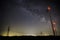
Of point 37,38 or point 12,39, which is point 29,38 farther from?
point 12,39

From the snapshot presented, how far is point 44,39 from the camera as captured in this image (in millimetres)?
64500

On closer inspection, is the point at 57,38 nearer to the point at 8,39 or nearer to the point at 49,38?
the point at 49,38

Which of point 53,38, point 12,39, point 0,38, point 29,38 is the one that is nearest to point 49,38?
point 53,38

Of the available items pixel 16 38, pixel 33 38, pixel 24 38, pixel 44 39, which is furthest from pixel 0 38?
pixel 44 39

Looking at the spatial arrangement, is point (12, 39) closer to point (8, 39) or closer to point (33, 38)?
point (8, 39)

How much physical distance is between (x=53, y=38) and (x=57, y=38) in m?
1.92

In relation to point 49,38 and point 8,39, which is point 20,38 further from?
point 49,38

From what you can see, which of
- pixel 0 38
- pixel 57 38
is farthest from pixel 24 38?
pixel 57 38

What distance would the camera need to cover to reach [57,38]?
2534 inches

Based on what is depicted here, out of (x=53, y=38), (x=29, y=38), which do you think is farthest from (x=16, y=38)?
(x=53, y=38)

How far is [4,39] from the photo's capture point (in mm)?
64688

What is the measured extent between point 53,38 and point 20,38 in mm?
16203

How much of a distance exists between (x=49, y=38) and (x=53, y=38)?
197cm

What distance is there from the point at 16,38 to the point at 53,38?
18.2 meters
